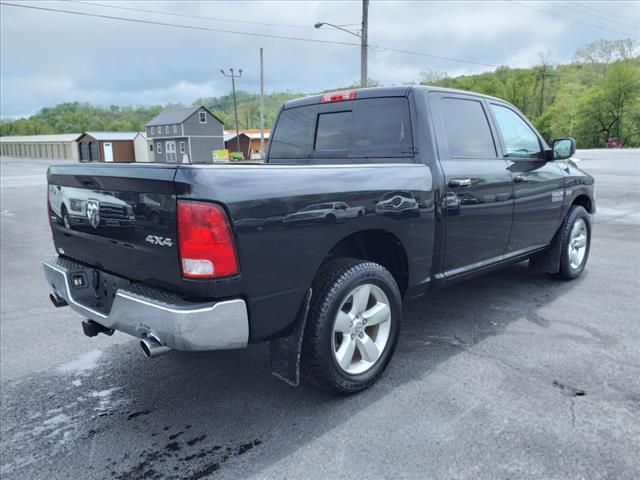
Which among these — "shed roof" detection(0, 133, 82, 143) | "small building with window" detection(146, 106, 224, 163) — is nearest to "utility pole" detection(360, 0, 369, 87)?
"small building with window" detection(146, 106, 224, 163)

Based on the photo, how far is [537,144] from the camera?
493 centimetres

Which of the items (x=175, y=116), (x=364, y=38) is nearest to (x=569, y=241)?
(x=364, y=38)

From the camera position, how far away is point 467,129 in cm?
406

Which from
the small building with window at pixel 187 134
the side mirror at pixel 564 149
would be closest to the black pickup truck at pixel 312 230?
the side mirror at pixel 564 149

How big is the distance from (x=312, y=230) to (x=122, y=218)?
1.01 metres

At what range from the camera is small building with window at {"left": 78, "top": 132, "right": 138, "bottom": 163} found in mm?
72125

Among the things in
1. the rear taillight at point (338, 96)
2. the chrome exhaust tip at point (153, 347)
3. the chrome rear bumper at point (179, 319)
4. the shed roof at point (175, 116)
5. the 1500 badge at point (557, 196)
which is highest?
the shed roof at point (175, 116)

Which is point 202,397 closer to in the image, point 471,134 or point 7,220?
point 471,134

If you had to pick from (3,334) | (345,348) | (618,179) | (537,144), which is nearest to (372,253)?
(345,348)

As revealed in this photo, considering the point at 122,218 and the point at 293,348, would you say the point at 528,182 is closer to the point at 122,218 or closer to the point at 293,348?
the point at 293,348

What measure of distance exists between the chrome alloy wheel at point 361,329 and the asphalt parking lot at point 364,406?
9.3 inches

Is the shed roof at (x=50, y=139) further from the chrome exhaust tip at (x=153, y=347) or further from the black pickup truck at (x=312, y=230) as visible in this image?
the chrome exhaust tip at (x=153, y=347)

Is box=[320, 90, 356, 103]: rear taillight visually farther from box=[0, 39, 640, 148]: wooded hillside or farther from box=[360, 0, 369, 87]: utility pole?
box=[0, 39, 640, 148]: wooded hillside

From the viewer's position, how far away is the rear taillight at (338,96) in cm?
400
